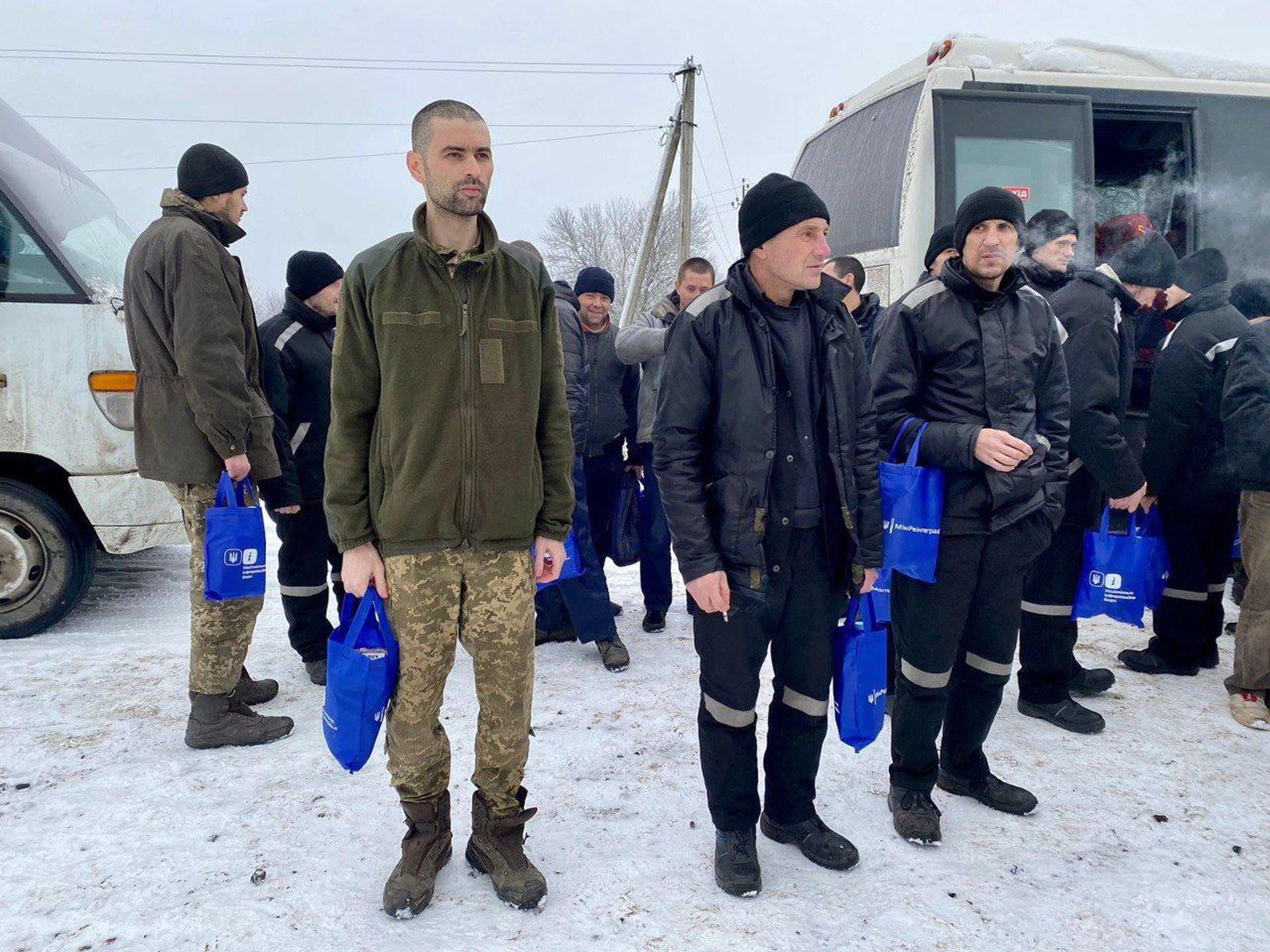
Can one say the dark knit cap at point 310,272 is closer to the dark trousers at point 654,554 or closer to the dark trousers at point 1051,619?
the dark trousers at point 654,554

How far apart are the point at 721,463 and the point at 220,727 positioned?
2.37m

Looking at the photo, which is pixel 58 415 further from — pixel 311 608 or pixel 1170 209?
pixel 1170 209

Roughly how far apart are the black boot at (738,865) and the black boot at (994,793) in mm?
913

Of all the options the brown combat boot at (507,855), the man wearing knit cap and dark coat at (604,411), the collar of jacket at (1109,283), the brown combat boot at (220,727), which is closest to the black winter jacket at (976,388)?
the collar of jacket at (1109,283)

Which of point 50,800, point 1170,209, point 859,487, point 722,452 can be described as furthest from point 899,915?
point 1170,209

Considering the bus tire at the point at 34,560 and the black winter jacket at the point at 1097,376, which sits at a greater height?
the black winter jacket at the point at 1097,376

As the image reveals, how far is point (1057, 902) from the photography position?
A: 239cm

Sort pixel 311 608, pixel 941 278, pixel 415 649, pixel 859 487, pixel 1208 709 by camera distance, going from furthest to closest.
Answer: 1. pixel 311 608
2. pixel 1208 709
3. pixel 941 278
4. pixel 859 487
5. pixel 415 649

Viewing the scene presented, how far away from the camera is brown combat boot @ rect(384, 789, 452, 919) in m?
2.29

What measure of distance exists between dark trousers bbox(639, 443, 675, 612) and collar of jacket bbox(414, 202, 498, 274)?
104 inches

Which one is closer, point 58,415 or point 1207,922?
point 1207,922

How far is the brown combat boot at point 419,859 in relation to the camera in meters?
2.29

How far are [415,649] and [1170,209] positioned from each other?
6.28 m

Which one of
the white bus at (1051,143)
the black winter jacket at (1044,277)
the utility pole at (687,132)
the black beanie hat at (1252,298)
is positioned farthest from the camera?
the utility pole at (687,132)
